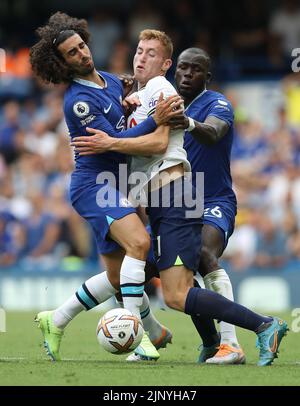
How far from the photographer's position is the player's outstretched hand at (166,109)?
7.30 meters

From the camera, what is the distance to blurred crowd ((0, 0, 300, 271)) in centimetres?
1460

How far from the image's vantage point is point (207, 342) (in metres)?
7.91

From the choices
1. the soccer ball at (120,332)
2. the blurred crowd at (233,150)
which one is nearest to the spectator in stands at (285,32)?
the blurred crowd at (233,150)

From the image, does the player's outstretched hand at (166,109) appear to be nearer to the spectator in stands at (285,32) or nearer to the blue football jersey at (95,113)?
the blue football jersey at (95,113)

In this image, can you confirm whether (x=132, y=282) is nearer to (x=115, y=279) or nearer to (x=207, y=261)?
(x=115, y=279)

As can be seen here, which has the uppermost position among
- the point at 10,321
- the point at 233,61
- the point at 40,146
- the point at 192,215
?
the point at 233,61

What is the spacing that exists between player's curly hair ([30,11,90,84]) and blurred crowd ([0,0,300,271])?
7.13 m

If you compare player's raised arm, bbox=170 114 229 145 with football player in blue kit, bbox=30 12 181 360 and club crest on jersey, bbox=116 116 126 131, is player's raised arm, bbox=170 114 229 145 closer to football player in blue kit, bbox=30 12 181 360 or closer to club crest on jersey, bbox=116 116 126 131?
football player in blue kit, bbox=30 12 181 360

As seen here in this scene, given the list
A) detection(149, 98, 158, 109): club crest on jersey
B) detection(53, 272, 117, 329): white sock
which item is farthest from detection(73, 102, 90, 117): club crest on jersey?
detection(53, 272, 117, 329): white sock

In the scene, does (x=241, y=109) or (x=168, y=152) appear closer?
(x=168, y=152)

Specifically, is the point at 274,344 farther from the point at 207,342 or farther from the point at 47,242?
the point at 47,242

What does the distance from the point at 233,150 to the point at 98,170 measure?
354 inches

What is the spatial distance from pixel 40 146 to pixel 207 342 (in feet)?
34.2
